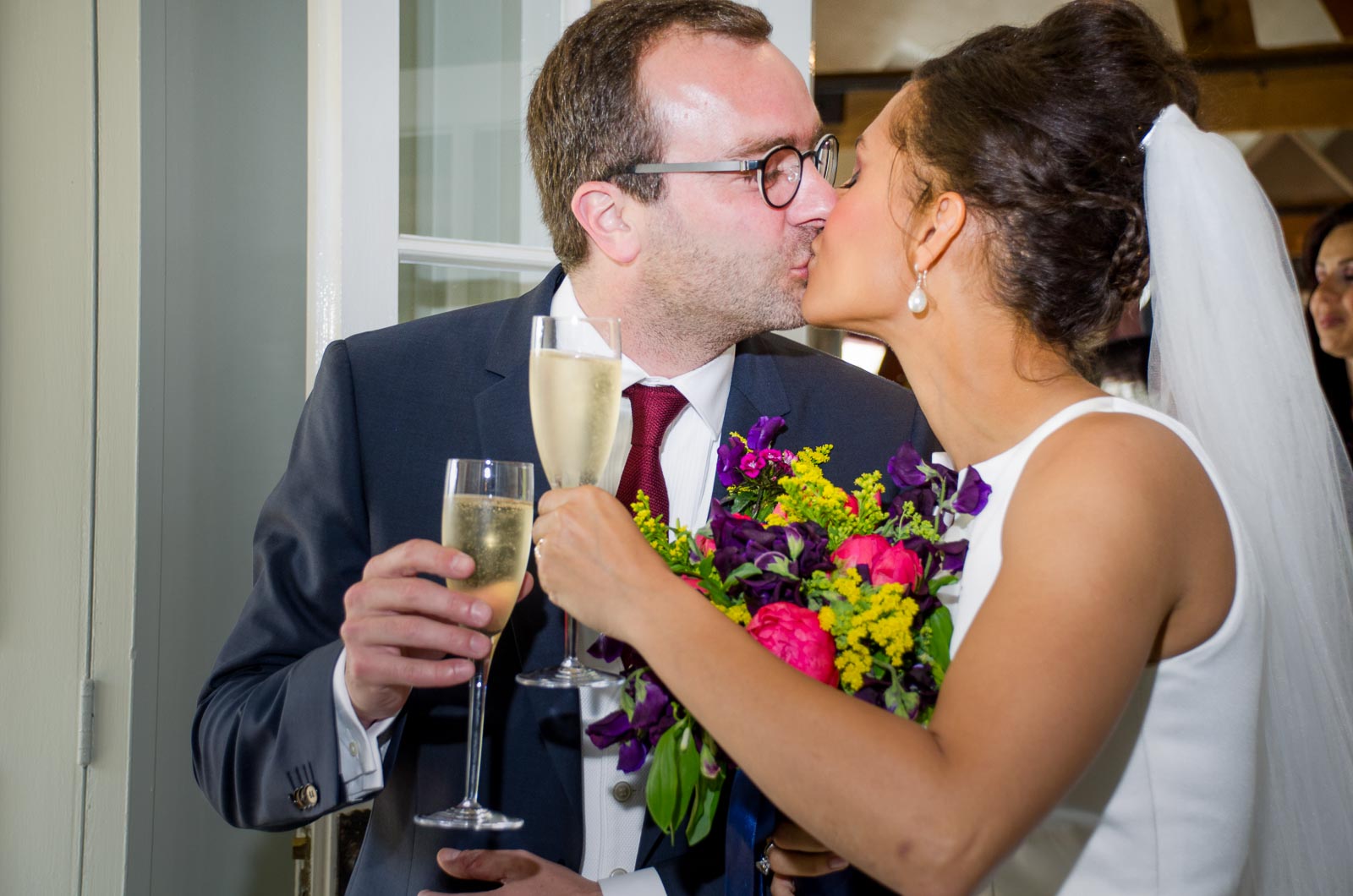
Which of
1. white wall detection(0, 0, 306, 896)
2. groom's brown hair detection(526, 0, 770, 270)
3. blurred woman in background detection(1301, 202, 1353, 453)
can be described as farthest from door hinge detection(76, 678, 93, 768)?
blurred woman in background detection(1301, 202, 1353, 453)

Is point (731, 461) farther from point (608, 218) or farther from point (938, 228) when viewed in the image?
point (608, 218)

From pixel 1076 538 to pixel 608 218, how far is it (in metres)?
1.35

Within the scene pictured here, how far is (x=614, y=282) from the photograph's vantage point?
7.36 ft

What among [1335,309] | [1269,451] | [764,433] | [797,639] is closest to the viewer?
[797,639]

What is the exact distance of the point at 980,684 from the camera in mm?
1099

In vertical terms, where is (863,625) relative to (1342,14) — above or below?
below

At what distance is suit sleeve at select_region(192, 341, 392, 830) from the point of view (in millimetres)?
1568

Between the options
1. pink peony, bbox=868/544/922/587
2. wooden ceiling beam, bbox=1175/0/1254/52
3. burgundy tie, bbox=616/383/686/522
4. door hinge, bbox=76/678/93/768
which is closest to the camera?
pink peony, bbox=868/544/922/587

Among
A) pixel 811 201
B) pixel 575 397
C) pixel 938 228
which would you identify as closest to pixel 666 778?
pixel 575 397

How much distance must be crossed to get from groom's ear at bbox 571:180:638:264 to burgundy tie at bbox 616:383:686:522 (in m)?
0.30

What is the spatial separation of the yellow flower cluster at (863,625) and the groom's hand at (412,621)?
40 centimetres

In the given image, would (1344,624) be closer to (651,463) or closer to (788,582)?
(788,582)

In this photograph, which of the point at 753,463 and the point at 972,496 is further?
the point at 753,463

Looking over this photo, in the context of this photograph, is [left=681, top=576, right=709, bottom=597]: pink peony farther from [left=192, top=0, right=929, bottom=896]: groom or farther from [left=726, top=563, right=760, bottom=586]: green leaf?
[left=192, top=0, right=929, bottom=896]: groom
